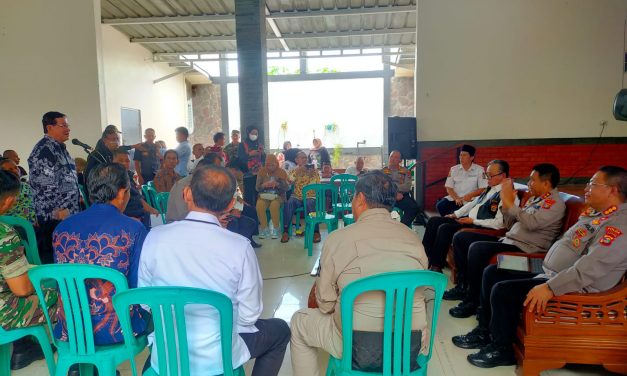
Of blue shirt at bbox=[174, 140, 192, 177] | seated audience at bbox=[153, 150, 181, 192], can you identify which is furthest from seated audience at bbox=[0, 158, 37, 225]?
blue shirt at bbox=[174, 140, 192, 177]

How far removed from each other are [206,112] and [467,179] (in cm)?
1032

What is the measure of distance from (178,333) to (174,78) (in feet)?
40.6

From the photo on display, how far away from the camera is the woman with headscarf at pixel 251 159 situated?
604cm

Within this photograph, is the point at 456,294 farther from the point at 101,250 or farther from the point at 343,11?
the point at 343,11

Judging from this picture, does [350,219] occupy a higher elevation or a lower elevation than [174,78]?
lower

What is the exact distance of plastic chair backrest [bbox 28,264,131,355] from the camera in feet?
5.31

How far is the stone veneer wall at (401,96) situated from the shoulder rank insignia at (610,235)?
1073 cm

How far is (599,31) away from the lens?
6.10 meters

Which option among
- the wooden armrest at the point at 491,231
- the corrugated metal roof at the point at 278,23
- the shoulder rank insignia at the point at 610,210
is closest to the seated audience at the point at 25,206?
the wooden armrest at the point at 491,231

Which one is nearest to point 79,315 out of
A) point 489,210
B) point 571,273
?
point 571,273

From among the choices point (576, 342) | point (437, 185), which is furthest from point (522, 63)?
point (576, 342)

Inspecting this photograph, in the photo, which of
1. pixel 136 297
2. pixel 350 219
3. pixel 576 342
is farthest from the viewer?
pixel 350 219

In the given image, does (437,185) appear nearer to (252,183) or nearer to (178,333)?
(252,183)

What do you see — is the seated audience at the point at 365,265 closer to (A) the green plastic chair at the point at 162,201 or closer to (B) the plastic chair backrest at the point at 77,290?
(B) the plastic chair backrest at the point at 77,290
